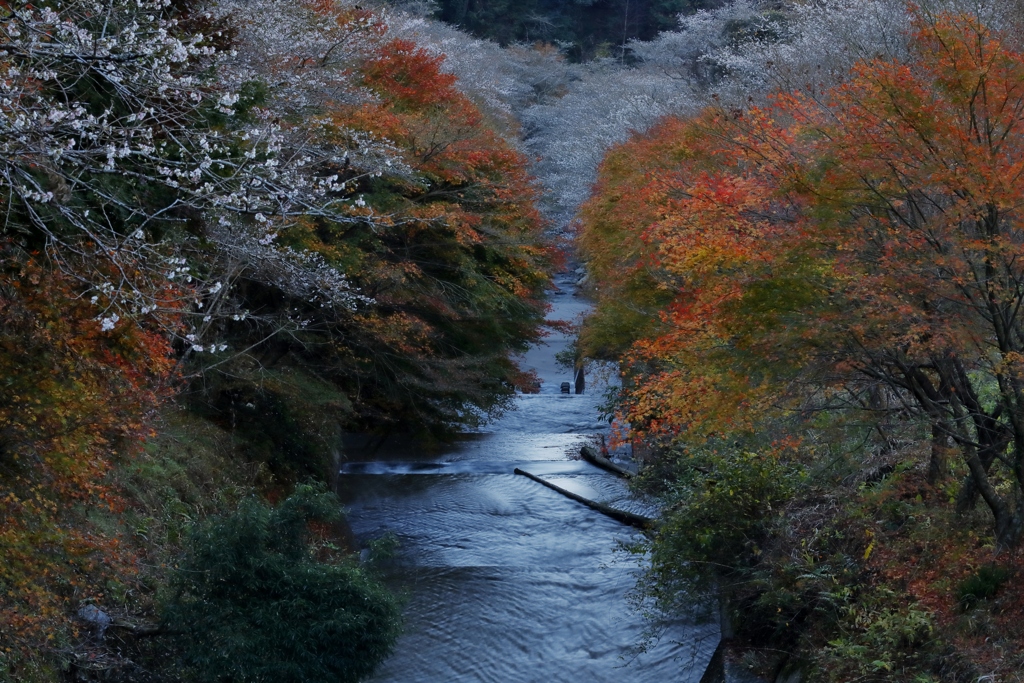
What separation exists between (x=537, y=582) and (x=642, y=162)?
530 inches

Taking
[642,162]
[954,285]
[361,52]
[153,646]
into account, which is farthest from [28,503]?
[642,162]

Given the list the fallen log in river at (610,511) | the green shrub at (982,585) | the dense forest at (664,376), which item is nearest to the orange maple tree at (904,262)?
the dense forest at (664,376)

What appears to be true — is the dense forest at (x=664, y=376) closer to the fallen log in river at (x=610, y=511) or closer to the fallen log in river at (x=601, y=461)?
the fallen log in river at (x=610, y=511)

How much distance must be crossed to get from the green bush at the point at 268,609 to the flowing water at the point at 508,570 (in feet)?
8.17

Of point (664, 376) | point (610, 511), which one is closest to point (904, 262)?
point (664, 376)

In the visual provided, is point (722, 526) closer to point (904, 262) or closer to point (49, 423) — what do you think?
point (904, 262)

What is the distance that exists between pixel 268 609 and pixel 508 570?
6.83 m

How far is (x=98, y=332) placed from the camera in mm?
7156

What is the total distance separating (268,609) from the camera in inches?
300

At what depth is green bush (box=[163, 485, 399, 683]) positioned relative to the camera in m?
7.51

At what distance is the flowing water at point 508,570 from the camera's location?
10852 mm

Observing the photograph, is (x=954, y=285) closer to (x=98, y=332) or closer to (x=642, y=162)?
(x=98, y=332)

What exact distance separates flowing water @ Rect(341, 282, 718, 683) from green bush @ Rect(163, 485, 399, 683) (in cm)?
249

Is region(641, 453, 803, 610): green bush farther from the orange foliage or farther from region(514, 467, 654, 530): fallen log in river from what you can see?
the orange foliage
